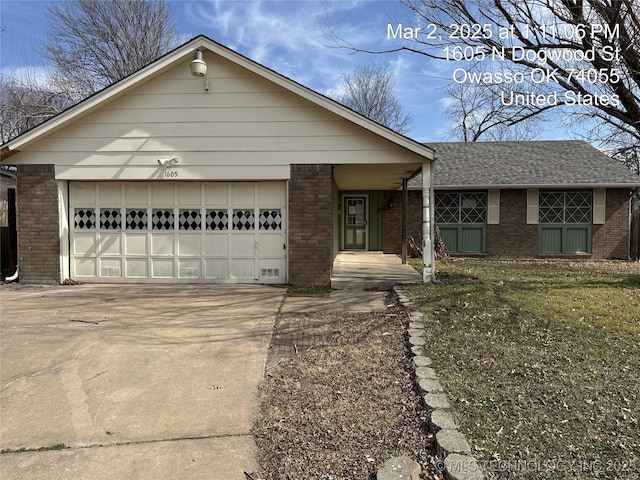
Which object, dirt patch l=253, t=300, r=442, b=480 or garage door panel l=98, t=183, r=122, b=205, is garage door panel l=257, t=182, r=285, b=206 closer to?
garage door panel l=98, t=183, r=122, b=205

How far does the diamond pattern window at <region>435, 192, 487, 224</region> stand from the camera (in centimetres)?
1532

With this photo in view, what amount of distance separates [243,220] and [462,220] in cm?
899

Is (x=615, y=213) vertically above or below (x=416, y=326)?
above

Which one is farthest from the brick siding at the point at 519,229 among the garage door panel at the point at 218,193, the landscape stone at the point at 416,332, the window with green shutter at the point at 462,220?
the landscape stone at the point at 416,332

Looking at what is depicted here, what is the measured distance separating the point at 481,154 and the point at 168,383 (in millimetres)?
16668

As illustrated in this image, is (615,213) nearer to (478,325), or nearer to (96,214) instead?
(478,325)

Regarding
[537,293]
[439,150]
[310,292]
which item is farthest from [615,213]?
[310,292]

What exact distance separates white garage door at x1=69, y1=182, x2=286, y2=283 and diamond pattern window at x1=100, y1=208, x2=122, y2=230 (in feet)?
0.06

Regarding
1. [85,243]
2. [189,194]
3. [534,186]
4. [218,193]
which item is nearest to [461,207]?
[534,186]

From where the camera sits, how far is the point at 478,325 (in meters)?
5.55

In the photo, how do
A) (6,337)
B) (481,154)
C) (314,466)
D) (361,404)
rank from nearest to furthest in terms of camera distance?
(314,466) < (361,404) < (6,337) < (481,154)

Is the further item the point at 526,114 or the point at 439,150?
the point at 439,150

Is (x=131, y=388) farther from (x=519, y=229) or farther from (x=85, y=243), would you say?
(x=519, y=229)

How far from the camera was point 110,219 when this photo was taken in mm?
9367
